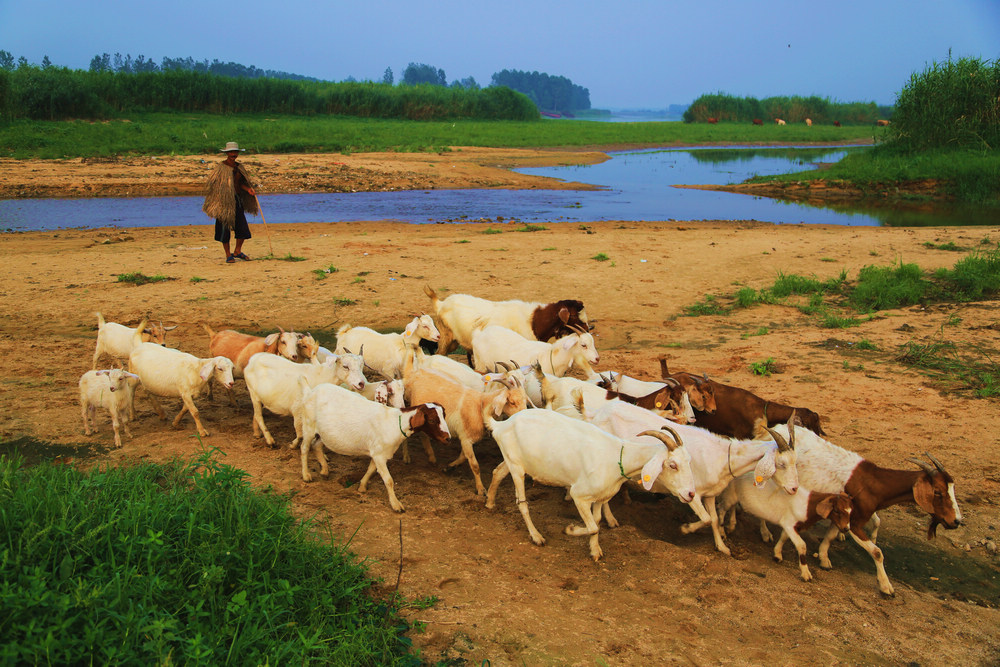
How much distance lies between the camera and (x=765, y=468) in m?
4.72

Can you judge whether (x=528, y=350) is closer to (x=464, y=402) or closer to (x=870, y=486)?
(x=464, y=402)

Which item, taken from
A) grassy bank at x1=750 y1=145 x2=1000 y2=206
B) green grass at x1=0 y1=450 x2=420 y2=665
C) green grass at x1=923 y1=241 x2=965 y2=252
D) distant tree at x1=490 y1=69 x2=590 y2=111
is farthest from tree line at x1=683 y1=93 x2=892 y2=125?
distant tree at x1=490 y1=69 x2=590 y2=111

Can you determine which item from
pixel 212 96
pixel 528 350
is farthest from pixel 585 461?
pixel 212 96

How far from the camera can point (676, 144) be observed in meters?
48.9

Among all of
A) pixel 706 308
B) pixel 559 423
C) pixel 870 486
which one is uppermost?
pixel 559 423

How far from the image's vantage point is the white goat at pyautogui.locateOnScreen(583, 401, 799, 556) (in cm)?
474

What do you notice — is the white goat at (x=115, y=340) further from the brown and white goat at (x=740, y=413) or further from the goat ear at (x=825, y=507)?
the goat ear at (x=825, y=507)

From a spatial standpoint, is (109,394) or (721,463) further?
(109,394)

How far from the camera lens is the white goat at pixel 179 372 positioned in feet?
20.9

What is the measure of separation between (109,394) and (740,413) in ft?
17.5

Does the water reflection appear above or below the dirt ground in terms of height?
above

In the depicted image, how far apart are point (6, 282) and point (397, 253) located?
6152mm

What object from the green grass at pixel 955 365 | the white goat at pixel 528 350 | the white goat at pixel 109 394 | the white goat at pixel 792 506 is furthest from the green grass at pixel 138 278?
the green grass at pixel 955 365

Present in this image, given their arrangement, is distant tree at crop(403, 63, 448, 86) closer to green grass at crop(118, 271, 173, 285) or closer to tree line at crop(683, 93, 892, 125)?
tree line at crop(683, 93, 892, 125)
